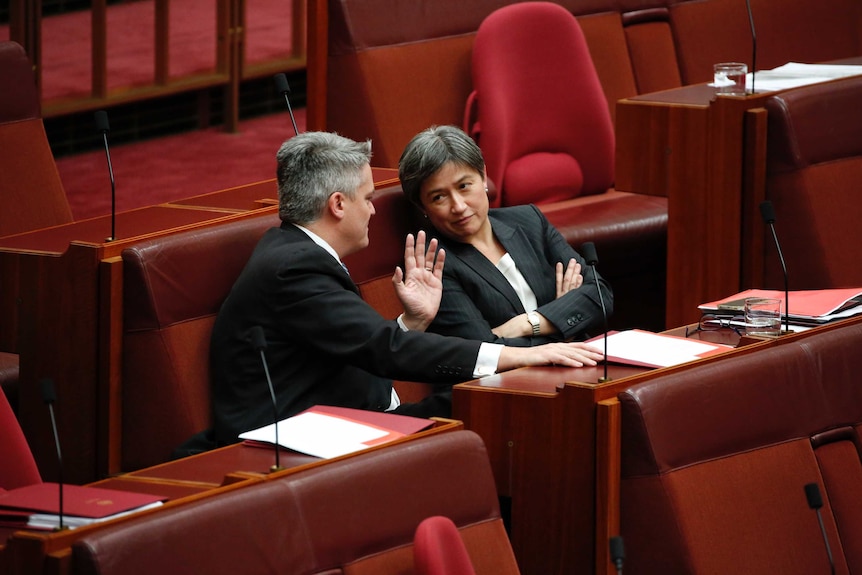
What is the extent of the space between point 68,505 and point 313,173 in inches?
27.3

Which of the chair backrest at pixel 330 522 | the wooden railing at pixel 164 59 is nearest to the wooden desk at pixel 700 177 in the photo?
the chair backrest at pixel 330 522

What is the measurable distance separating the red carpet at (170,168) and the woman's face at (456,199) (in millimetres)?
1531

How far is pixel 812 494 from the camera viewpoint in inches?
58.7


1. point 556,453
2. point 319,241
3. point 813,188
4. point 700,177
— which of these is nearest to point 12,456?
point 319,241

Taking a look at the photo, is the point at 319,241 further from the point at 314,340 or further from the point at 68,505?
the point at 68,505

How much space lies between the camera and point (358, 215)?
193 cm

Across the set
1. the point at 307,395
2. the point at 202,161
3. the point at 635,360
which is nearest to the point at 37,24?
the point at 202,161

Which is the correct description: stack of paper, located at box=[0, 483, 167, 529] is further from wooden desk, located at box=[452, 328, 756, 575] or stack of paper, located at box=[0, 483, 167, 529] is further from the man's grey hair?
the man's grey hair

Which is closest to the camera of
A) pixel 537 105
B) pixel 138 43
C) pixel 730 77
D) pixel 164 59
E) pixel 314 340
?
pixel 314 340

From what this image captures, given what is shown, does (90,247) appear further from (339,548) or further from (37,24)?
(37,24)

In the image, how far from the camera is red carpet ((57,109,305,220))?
3.63m

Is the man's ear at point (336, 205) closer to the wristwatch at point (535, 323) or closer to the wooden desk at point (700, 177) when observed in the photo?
the wristwatch at point (535, 323)

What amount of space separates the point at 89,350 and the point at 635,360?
69cm

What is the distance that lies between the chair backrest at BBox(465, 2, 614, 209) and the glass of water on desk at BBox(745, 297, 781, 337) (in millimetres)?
946
